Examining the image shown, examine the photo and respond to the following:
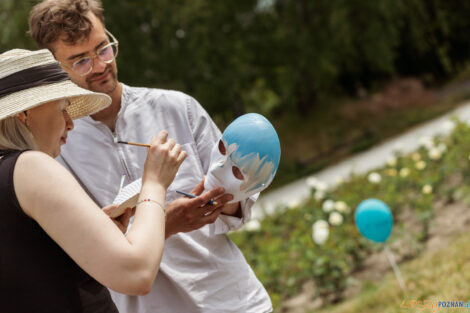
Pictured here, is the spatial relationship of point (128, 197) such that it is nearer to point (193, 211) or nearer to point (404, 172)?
point (193, 211)

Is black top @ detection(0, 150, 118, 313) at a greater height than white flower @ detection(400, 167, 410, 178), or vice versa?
black top @ detection(0, 150, 118, 313)

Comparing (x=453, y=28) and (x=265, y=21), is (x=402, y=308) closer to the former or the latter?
(x=265, y=21)

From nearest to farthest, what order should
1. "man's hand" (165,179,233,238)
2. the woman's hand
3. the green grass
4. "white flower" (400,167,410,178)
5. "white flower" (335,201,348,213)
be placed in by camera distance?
the woman's hand < "man's hand" (165,179,233,238) < the green grass < "white flower" (335,201,348,213) < "white flower" (400,167,410,178)

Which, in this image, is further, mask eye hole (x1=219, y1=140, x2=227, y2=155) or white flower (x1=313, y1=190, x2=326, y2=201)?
white flower (x1=313, y1=190, x2=326, y2=201)

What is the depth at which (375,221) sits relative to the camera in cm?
403

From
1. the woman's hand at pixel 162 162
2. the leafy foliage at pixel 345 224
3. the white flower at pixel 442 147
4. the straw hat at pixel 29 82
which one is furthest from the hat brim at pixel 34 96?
the white flower at pixel 442 147

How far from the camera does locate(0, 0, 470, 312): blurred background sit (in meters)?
13.9

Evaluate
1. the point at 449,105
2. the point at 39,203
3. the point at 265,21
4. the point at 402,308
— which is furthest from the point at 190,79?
the point at 39,203

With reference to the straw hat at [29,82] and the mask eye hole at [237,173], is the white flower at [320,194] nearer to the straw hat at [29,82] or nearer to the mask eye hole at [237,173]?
the mask eye hole at [237,173]

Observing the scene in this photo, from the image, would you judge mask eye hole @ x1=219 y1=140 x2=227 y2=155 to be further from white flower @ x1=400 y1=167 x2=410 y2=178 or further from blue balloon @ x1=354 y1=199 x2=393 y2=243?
white flower @ x1=400 y1=167 x2=410 y2=178

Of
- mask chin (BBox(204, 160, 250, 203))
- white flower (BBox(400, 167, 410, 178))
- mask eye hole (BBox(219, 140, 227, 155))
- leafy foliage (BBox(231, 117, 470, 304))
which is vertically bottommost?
leafy foliage (BBox(231, 117, 470, 304))

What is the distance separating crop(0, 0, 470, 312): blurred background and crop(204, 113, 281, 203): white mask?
11.9 metres

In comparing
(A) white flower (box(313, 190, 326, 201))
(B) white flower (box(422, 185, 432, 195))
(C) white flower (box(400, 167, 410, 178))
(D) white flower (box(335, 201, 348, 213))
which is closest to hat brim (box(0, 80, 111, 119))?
(D) white flower (box(335, 201, 348, 213))

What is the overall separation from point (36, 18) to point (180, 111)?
0.63 m
